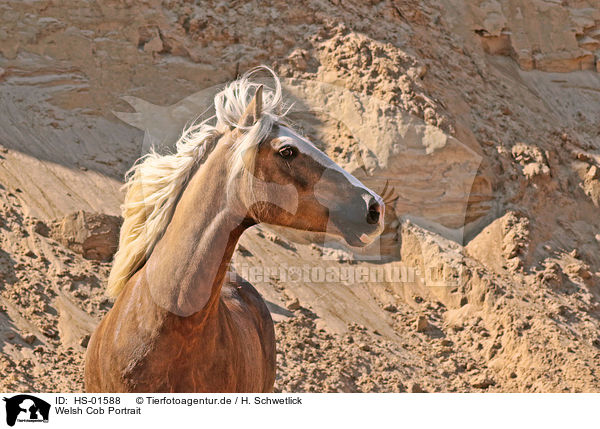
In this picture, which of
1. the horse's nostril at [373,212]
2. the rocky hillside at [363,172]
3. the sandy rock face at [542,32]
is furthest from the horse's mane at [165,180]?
the sandy rock face at [542,32]

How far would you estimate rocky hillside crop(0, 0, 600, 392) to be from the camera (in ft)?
33.6

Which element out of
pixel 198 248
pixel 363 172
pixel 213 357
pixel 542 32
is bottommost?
pixel 363 172

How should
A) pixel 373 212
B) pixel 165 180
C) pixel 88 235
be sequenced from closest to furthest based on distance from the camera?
pixel 373 212 < pixel 165 180 < pixel 88 235

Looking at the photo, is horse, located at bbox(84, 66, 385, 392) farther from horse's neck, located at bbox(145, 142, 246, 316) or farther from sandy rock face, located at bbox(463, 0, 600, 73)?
sandy rock face, located at bbox(463, 0, 600, 73)

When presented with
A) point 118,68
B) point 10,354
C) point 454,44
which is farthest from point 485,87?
point 10,354

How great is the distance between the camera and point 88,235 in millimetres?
10359

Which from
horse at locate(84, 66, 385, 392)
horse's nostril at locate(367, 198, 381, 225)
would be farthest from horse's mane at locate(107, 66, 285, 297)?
horse's nostril at locate(367, 198, 381, 225)

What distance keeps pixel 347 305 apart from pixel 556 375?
9.61 ft

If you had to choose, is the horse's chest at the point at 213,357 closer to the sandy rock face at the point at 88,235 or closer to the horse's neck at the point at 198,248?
the horse's neck at the point at 198,248

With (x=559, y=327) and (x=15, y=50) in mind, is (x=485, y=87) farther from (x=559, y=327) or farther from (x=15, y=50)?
(x=15, y=50)

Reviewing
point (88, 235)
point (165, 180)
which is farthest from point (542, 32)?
point (165, 180)

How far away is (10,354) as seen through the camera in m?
8.71

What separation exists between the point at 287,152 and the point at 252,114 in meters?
0.30
